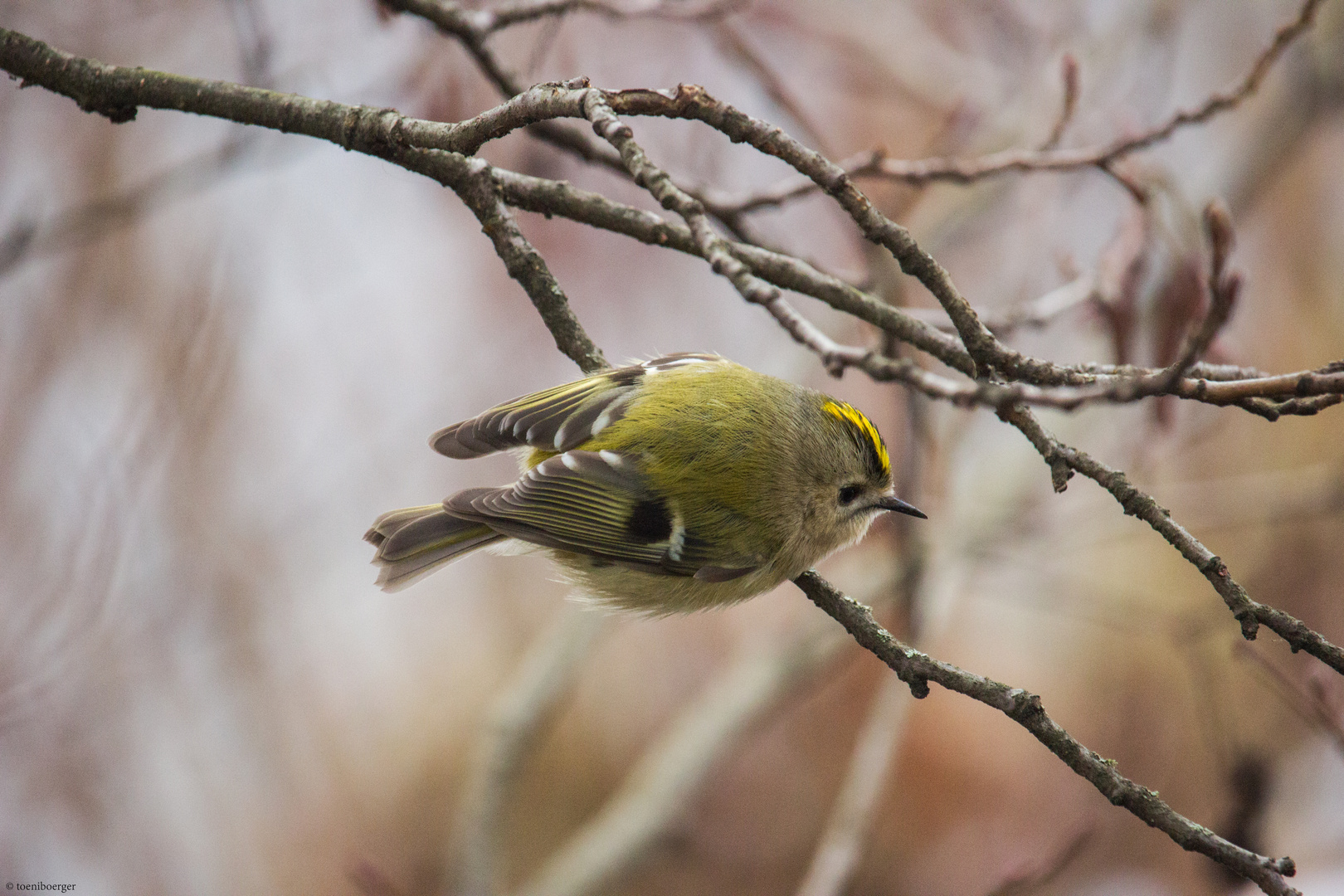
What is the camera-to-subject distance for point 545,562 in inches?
91.9

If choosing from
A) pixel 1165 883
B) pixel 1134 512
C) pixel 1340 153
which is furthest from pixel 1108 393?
pixel 1340 153

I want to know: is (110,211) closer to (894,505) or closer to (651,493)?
(651,493)

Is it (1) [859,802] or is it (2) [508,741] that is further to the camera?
(2) [508,741]

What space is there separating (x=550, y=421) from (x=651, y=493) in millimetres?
229

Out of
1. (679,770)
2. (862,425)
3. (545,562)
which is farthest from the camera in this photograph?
(679,770)

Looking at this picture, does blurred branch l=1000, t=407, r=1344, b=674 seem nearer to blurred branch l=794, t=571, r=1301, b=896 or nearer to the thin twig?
blurred branch l=794, t=571, r=1301, b=896

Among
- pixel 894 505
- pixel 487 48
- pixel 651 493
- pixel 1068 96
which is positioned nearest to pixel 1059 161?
pixel 1068 96

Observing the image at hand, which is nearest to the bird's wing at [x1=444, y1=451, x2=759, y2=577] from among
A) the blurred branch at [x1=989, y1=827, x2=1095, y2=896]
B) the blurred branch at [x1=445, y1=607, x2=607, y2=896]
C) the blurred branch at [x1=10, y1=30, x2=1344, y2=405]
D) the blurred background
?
the blurred background

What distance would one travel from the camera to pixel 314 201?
317 cm

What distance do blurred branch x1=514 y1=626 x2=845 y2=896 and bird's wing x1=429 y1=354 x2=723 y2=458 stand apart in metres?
1.33

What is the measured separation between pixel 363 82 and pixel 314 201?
2.35 ft

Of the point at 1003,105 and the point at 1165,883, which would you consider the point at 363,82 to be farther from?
the point at 1165,883

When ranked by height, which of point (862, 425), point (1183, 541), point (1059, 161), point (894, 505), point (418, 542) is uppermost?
point (1059, 161)

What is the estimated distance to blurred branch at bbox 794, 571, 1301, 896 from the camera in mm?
985
